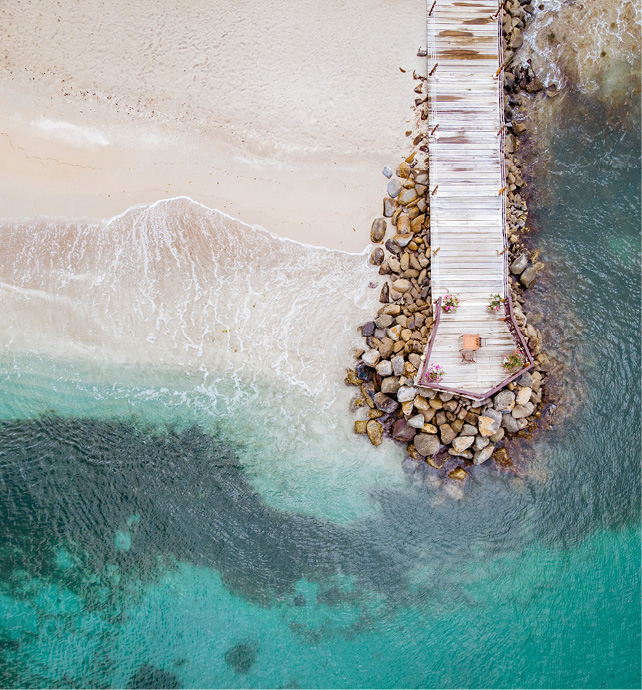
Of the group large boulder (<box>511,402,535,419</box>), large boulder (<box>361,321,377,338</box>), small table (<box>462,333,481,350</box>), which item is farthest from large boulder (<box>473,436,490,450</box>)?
large boulder (<box>361,321,377,338</box>)

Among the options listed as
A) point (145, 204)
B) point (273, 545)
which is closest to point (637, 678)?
point (273, 545)

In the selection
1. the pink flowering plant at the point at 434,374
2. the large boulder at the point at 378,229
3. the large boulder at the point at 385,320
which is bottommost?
the pink flowering plant at the point at 434,374

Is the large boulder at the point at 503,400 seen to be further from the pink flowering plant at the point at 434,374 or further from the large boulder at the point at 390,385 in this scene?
the large boulder at the point at 390,385

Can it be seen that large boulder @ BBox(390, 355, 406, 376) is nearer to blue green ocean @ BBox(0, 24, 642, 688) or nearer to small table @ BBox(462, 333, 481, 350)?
blue green ocean @ BBox(0, 24, 642, 688)

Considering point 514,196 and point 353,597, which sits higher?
point 514,196

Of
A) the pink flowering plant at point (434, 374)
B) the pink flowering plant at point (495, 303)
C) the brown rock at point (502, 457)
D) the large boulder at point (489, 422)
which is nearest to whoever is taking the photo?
the pink flowering plant at point (434, 374)

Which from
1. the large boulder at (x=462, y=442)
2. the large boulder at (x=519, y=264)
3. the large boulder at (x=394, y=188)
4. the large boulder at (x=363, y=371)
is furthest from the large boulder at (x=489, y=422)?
the large boulder at (x=394, y=188)

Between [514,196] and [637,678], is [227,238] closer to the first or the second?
[514,196]
